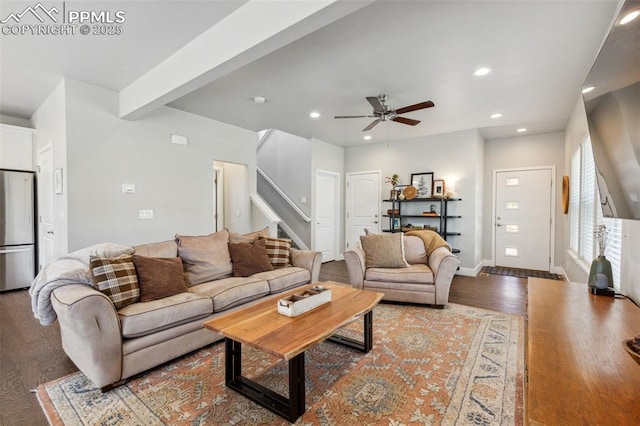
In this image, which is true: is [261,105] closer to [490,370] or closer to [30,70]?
[30,70]

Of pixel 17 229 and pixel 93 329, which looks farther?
pixel 17 229

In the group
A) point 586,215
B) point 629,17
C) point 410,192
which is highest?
point 629,17

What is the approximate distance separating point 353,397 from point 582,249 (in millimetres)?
3738

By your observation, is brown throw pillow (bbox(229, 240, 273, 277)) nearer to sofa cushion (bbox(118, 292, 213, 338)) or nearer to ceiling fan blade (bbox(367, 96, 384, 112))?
sofa cushion (bbox(118, 292, 213, 338))

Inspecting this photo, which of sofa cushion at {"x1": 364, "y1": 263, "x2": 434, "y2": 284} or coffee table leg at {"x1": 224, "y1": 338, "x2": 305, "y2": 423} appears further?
sofa cushion at {"x1": 364, "y1": 263, "x2": 434, "y2": 284}

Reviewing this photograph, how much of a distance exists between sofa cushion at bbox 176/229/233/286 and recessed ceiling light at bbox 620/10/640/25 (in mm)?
3162

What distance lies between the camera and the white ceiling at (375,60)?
A: 7.14 ft

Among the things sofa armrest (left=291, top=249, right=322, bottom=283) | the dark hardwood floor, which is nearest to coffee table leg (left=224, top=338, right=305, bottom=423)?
the dark hardwood floor

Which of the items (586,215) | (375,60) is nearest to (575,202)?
(586,215)

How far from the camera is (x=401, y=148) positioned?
609cm

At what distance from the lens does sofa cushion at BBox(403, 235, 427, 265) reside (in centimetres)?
391

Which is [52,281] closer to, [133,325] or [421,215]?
[133,325]

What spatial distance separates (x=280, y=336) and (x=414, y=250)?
2.73 meters

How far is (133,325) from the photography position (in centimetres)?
199
